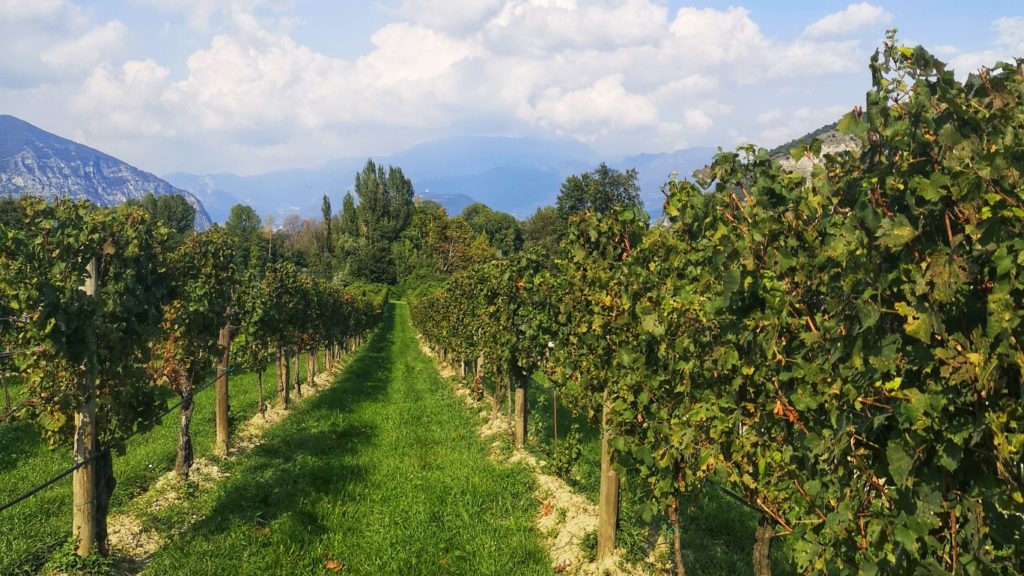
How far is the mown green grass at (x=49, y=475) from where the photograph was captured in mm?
8039

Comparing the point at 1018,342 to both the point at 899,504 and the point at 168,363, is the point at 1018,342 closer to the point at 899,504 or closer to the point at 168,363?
the point at 899,504

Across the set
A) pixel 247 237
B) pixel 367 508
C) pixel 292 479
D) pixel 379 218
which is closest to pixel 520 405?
pixel 367 508

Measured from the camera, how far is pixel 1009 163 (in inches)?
86.1

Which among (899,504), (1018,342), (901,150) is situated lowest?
(899,504)

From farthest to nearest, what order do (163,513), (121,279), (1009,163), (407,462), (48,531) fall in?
(407,462)
(163,513)
(48,531)
(121,279)
(1009,163)

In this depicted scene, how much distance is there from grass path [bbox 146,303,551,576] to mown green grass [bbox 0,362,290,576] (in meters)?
1.51

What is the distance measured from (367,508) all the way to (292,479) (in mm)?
2447

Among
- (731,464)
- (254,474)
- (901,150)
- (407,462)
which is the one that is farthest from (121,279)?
(901,150)

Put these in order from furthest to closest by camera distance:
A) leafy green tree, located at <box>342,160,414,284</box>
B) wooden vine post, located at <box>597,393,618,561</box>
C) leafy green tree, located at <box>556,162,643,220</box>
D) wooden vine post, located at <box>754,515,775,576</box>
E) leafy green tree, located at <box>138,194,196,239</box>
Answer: leafy green tree, located at <box>138,194,196,239</box>, leafy green tree, located at <box>342,160,414,284</box>, leafy green tree, located at <box>556,162,643,220</box>, wooden vine post, located at <box>597,393,618,561</box>, wooden vine post, located at <box>754,515,775,576</box>

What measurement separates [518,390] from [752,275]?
1025 centimetres

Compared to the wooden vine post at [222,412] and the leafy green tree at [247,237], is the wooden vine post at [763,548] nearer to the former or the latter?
the wooden vine post at [222,412]

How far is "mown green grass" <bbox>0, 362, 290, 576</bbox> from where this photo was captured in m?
8.04

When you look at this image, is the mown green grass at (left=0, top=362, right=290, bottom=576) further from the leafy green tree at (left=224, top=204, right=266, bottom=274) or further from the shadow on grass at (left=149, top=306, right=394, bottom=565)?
the leafy green tree at (left=224, top=204, right=266, bottom=274)

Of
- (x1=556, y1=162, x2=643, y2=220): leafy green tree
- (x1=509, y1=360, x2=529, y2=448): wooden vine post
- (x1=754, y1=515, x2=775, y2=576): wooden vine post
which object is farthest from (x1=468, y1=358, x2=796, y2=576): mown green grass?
(x1=556, y1=162, x2=643, y2=220): leafy green tree
